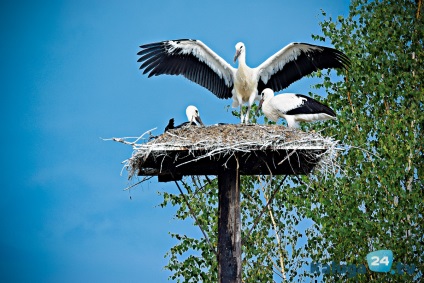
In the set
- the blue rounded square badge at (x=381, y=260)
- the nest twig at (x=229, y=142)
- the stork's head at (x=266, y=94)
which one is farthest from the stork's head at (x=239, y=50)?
the blue rounded square badge at (x=381, y=260)

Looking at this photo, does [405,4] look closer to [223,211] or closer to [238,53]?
[238,53]

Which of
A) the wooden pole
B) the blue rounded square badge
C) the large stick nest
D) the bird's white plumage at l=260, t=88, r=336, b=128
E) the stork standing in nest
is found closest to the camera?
the large stick nest

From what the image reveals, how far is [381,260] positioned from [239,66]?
11.4 feet

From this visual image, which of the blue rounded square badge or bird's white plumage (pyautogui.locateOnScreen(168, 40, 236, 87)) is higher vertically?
bird's white plumage (pyautogui.locateOnScreen(168, 40, 236, 87))

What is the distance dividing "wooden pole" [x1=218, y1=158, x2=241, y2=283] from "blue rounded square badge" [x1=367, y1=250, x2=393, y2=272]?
12.8ft

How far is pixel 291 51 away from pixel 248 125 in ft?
8.18

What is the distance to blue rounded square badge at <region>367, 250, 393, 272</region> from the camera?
1145 cm

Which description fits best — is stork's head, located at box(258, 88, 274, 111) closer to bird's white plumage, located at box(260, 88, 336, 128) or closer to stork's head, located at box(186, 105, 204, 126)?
bird's white plumage, located at box(260, 88, 336, 128)

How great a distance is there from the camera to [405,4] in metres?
13.7

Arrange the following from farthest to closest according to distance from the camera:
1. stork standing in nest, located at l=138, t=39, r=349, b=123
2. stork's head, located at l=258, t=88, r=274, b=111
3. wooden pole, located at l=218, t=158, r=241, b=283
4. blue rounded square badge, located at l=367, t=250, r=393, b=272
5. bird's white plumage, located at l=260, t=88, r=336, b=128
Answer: blue rounded square badge, located at l=367, t=250, r=393, b=272 < stork standing in nest, located at l=138, t=39, r=349, b=123 < stork's head, located at l=258, t=88, r=274, b=111 < bird's white plumage, located at l=260, t=88, r=336, b=128 < wooden pole, located at l=218, t=158, r=241, b=283

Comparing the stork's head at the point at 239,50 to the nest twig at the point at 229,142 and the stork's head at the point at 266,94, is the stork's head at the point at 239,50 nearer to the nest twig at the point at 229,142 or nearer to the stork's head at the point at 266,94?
the stork's head at the point at 266,94

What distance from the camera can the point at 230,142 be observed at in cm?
774

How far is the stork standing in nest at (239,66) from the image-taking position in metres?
10.3

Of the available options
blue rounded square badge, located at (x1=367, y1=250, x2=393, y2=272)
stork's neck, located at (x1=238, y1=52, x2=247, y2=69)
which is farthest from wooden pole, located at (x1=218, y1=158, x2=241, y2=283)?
blue rounded square badge, located at (x1=367, y1=250, x2=393, y2=272)
